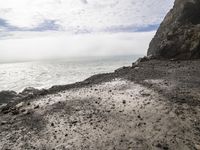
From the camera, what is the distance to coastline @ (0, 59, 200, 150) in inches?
384

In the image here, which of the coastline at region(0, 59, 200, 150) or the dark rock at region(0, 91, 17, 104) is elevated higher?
the coastline at region(0, 59, 200, 150)

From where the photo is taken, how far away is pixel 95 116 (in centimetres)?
1185

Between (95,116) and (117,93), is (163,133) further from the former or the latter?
(117,93)

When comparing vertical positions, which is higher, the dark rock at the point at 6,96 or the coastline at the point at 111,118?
the coastline at the point at 111,118

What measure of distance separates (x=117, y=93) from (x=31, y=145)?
5.80m

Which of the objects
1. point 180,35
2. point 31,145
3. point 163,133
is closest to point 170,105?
point 163,133

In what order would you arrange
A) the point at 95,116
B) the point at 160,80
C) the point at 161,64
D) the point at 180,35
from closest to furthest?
the point at 95,116 < the point at 160,80 < the point at 161,64 < the point at 180,35

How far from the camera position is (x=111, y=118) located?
1151 cm

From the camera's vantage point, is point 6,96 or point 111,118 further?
point 6,96

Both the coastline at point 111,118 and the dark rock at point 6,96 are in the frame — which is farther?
the dark rock at point 6,96

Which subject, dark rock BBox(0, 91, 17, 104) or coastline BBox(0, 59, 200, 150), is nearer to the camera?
coastline BBox(0, 59, 200, 150)

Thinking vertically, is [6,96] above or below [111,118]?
below

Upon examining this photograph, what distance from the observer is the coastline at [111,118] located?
977 centimetres

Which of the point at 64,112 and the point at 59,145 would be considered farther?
the point at 64,112
